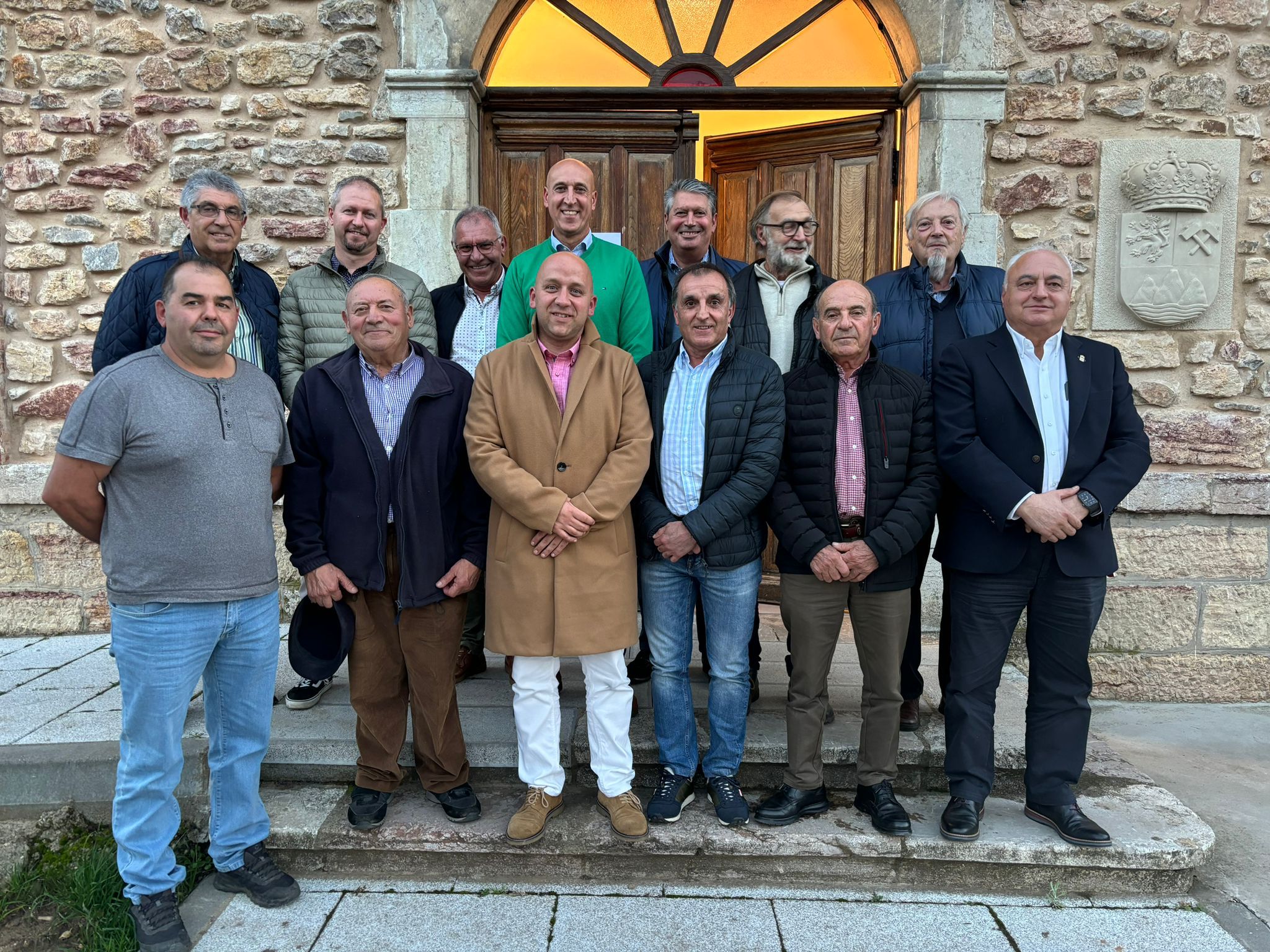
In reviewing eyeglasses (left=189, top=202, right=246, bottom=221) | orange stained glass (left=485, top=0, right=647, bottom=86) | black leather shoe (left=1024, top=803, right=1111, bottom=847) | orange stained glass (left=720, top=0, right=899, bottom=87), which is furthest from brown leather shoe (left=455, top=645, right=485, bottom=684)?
orange stained glass (left=720, top=0, right=899, bottom=87)

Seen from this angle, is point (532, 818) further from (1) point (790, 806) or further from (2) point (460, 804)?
(1) point (790, 806)

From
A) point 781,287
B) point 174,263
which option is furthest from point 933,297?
point 174,263

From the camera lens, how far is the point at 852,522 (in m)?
2.71

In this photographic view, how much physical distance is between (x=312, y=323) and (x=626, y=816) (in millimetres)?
2077

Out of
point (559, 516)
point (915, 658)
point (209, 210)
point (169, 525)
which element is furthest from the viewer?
point (915, 658)

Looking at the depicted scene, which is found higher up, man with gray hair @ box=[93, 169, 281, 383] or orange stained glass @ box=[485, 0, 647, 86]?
orange stained glass @ box=[485, 0, 647, 86]

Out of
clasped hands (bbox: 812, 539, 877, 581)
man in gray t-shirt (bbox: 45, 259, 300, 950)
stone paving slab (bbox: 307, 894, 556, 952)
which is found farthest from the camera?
clasped hands (bbox: 812, 539, 877, 581)

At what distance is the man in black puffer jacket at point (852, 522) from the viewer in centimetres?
266

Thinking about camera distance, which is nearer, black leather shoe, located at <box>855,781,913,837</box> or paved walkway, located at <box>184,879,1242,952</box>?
paved walkway, located at <box>184,879,1242,952</box>

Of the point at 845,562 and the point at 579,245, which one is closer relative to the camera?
the point at 845,562

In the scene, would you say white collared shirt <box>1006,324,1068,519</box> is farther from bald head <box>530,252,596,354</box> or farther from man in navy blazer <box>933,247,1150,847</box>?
bald head <box>530,252,596,354</box>

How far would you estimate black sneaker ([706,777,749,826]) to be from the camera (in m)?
2.74

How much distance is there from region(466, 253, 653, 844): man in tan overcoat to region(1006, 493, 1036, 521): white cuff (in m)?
1.12

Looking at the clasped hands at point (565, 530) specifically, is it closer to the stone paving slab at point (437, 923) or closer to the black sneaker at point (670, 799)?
the black sneaker at point (670, 799)
